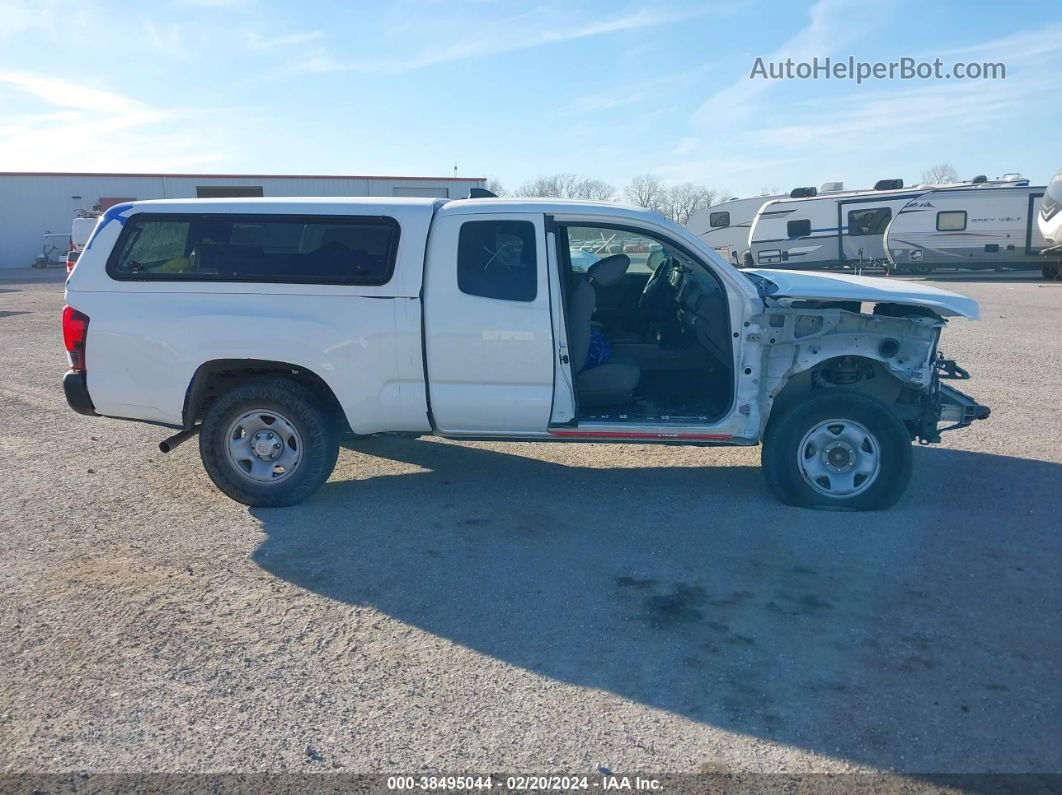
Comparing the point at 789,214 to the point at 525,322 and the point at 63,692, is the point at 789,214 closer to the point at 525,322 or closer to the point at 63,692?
the point at 525,322

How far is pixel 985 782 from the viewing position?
3.16 metres

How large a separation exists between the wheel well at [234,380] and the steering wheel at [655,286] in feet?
8.66

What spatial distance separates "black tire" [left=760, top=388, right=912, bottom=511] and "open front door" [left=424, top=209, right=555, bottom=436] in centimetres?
155

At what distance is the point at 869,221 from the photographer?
28.1 meters

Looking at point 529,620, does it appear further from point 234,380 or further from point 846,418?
point 234,380

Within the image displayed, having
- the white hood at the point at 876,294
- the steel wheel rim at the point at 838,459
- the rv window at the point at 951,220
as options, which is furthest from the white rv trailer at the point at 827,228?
the steel wheel rim at the point at 838,459

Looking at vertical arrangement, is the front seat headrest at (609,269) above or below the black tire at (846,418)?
above

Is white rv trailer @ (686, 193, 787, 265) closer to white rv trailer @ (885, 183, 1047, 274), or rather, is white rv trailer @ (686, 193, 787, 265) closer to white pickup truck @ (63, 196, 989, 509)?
white rv trailer @ (885, 183, 1047, 274)

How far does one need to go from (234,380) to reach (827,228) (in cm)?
2570

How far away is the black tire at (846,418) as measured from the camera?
5.79 metres

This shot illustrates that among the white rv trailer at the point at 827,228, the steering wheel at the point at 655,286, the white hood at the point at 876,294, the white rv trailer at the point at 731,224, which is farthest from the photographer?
the white rv trailer at the point at 731,224

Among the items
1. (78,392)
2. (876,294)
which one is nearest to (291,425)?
(78,392)

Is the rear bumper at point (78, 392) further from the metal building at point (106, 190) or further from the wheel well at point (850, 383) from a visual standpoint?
the metal building at point (106, 190)

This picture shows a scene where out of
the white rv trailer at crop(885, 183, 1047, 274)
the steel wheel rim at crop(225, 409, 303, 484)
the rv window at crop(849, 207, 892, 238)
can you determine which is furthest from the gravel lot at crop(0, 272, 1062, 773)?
the rv window at crop(849, 207, 892, 238)
